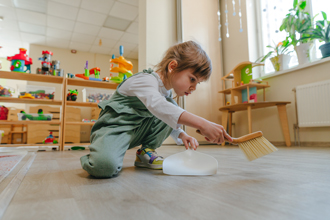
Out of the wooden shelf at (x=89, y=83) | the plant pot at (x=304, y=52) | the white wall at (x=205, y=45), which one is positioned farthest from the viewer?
the white wall at (x=205, y=45)

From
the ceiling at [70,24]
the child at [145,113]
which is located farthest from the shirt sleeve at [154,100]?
the ceiling at [70,24]

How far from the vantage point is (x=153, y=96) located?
0.63 meters

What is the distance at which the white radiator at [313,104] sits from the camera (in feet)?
5.64

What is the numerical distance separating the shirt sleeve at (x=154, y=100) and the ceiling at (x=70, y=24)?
2.69 metres

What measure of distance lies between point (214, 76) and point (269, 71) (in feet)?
1.98

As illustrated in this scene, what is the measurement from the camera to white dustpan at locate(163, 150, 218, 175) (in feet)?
1.99

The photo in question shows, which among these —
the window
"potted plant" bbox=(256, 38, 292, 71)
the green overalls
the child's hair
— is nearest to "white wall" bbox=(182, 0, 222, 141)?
the window

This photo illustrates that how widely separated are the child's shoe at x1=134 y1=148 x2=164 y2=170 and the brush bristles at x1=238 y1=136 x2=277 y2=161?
0.90 feet

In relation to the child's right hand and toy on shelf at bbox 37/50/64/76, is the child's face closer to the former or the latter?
the child's right hand

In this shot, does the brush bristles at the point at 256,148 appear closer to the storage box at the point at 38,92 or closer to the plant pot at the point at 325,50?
the plant pot at the point at 325,50

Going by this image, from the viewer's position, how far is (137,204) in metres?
0.35

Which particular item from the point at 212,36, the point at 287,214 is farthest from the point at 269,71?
the point at 287,214

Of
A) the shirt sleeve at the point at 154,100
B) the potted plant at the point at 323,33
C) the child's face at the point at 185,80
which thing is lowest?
the shirt sleeve at the point at 154,100

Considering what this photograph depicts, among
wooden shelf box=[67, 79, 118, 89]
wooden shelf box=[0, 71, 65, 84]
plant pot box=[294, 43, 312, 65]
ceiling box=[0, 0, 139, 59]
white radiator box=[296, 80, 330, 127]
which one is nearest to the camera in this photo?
white radiator box=[296, 80, 330, 127]
